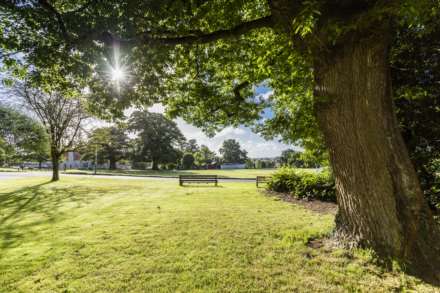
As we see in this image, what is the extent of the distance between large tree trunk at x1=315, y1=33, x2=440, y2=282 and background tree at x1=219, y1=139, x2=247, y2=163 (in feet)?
257

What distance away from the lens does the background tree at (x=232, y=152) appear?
270 ft

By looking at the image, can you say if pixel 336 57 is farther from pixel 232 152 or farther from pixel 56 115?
pixel 232 152

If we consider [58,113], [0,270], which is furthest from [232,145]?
[0,270]

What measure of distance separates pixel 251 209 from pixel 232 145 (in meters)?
76.3

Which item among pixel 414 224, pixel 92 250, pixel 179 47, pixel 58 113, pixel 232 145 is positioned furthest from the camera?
pixel 232 145

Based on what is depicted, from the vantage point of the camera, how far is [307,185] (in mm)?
10016

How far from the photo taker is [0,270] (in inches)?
136

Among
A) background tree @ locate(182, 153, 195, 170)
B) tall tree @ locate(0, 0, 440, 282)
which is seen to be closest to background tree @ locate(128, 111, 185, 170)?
background tree @ locate(182, 153, 195, 170)

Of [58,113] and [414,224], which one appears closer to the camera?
[414,224]

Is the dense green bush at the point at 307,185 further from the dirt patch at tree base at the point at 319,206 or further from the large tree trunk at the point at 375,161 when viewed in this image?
the large tree trunk at the point at 375,161

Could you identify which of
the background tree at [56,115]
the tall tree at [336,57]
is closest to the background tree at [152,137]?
the background tree at [56,115]

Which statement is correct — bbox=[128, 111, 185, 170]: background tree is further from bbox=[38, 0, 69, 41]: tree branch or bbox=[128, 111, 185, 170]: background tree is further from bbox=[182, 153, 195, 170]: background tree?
bbox=[38, 0, 69, 41]: tree branch

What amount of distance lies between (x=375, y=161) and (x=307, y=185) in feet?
23.3

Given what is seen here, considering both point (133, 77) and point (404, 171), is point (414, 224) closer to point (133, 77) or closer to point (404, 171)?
point (404, 171)
